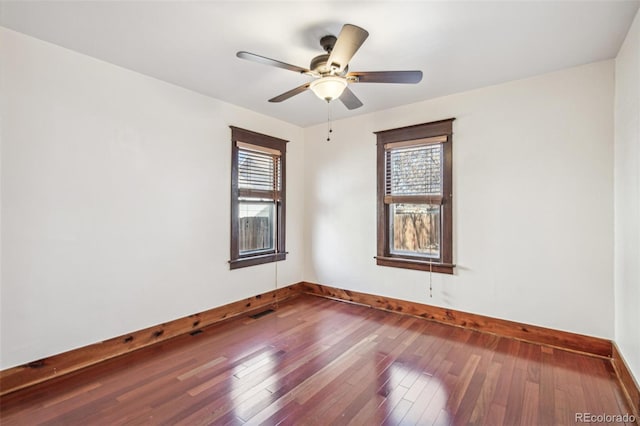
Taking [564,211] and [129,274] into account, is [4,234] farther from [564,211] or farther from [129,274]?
[564,211]

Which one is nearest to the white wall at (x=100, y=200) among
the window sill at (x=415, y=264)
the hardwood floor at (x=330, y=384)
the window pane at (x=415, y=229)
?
the hardwood floor at (x=330, y=384)

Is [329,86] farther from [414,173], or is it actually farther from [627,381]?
[627,381]

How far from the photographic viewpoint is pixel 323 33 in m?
2.30

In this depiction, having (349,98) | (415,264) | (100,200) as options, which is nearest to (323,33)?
(349,98)

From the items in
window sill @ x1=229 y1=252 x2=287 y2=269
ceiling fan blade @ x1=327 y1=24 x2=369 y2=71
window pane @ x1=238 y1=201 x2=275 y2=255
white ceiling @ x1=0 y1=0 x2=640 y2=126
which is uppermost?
white ceiling @ x1=0 y1=0 x2=640 y2=126

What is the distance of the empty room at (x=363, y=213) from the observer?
212 centimetres

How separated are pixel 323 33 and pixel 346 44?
484 millimetres

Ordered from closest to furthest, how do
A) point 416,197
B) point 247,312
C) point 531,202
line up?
1. point 531,202
2. point 416,197
3. point 247,312

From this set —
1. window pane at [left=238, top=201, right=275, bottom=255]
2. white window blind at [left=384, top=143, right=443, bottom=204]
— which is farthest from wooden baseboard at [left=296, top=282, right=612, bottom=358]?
white window blind at [left=384, top=143, right=443, bottom=204]

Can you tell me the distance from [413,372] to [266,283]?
2.44 metres

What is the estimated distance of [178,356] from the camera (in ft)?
9.18

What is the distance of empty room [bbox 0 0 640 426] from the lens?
2119mm

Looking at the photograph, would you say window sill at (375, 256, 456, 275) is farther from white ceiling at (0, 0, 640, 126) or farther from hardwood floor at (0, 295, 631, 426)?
white ceiling at (0, 0, 640, 126)

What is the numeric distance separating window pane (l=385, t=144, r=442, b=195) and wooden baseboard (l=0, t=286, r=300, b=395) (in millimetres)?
2516
